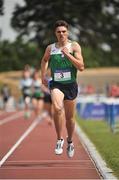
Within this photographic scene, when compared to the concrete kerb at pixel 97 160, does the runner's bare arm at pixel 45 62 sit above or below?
above

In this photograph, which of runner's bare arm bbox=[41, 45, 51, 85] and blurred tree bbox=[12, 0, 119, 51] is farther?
blurred tree bbox=[12, 0, 119, 51]

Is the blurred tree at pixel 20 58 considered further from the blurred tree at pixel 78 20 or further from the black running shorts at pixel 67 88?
the black running shorts at pixel 67 88

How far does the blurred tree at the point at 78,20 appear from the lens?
28.1 meters

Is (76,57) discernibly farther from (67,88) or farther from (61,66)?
(67,88)

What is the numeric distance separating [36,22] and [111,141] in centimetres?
1910

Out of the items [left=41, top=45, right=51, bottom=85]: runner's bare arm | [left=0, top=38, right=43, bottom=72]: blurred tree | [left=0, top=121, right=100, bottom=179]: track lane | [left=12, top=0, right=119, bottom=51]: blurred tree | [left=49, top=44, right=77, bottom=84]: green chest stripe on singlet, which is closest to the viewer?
[left=0, top=121, right=100, bottom=179]: track lane

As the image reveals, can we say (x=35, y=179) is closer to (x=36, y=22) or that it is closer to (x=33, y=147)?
(x=33, y=147)

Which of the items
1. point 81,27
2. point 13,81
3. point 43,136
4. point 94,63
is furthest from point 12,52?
point 43,136

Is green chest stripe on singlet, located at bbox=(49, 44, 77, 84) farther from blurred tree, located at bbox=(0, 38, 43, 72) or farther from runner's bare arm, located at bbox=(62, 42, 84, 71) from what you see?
blurred tree, located at bbox=(0, 38, 43, 72)

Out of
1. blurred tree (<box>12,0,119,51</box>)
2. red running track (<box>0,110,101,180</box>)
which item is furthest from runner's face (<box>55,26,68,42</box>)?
blurred tree (<box>12,0,119,51</box>)

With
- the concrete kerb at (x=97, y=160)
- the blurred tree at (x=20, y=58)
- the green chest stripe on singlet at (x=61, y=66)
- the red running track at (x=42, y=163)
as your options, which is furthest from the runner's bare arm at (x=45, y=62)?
the blurred tree at (x=20, y=58)

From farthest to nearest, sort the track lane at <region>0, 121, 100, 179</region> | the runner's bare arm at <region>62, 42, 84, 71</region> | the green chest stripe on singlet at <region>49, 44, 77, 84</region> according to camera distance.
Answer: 1. the green chest stripe on singlet at <region>49, 44, 77, 84</region>
2. the runner's bare arm at <region>62, 42, 84, 71</region>
3. the track lane at <region>0, 121, 100, 179</region>

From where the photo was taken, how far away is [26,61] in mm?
97688

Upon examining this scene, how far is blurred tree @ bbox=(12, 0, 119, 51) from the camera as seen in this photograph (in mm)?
28116
